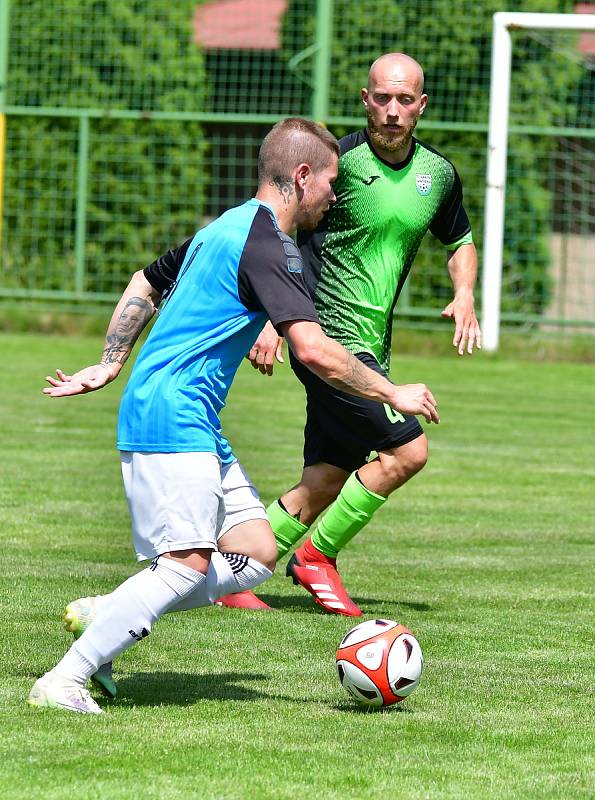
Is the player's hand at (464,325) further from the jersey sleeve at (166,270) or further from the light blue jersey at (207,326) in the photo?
the light blue jersey at (207,326)

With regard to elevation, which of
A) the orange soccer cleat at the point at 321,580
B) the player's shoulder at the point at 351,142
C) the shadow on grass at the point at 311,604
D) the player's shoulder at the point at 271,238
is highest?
the player's shoulder at the point at 351,142

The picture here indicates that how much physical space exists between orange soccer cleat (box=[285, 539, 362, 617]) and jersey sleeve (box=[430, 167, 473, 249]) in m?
1.55

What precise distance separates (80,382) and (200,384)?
19.4 inches

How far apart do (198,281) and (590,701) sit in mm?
1887

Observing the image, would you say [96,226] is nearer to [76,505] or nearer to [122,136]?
[122,136]

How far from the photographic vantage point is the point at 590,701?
506cm

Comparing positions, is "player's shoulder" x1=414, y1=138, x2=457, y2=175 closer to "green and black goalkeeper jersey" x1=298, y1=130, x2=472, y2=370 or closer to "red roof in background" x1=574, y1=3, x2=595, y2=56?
"green and black goalkeeper jersey" x1=298, y1=130, x2=472, y2=370

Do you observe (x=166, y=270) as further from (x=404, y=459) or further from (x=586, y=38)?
(x=586, y=38)

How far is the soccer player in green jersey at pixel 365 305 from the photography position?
258 inches

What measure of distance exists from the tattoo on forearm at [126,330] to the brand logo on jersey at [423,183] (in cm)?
185

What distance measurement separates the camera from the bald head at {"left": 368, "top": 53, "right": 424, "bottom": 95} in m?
6.56

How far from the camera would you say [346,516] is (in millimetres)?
6660

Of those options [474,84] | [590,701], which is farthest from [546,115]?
[590,701]

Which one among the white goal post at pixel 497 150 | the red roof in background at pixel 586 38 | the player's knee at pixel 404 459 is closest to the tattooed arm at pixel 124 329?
the player's knee at pixel 404 459
